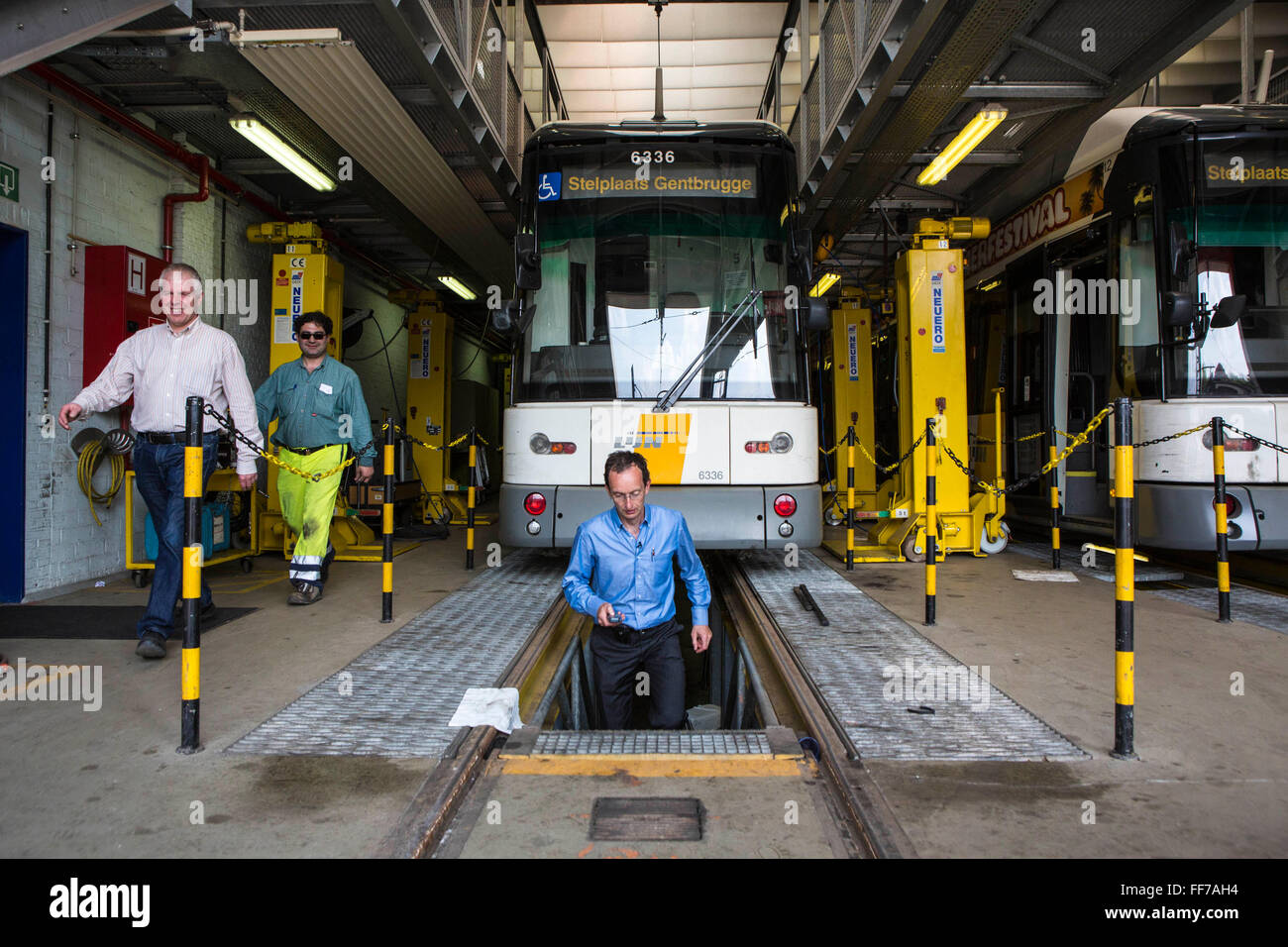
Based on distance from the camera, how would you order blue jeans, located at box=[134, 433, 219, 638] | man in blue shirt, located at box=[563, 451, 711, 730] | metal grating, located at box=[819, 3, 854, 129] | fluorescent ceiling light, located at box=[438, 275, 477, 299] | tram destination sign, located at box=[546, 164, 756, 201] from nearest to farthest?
1. man in blue shirt, located at box=[563, 451, 711, 730]
2. blue jeans, located at box=[134, 433, 219, 638]
3. tram destination sign, located at box=[546, 164, 756, 201]
4. metal grating, located at box=[819, 3, 854, 129]
5. fluorescent ceiling light, located at box=[438, 275, 477, 299]

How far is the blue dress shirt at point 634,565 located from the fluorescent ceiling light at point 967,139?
499 centimetres

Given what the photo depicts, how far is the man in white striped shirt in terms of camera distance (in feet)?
13.7

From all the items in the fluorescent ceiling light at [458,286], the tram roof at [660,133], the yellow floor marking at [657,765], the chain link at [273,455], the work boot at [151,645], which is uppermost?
the fluorescent ceiling light at [458,286]

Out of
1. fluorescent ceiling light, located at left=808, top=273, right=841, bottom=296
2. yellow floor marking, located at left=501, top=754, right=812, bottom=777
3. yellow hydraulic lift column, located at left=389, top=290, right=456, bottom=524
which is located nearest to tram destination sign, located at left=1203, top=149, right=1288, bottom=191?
fluorescent ceiling light, located at left=808, top=273, right=841, bottom=296

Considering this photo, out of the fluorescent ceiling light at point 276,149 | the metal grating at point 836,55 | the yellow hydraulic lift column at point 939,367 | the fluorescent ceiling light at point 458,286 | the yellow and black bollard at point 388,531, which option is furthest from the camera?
the fluorescent ceiling light at point 458,286

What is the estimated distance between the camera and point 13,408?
18.4 feet

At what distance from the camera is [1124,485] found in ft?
9.77

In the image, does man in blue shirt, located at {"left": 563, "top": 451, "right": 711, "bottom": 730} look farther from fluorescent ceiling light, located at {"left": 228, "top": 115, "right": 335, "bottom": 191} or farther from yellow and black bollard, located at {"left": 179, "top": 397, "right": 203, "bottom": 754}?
fluorescent ceiling light, located at {"left": 228, "top": 115, "right": 335, "bottom": 191}

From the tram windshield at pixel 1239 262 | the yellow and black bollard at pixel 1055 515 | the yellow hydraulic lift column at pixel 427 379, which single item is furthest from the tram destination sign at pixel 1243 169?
the yellow hydraulic lift column at pixel 427 379

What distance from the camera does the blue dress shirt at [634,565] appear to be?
150 inches

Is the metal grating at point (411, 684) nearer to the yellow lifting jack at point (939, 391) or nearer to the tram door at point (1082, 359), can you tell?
the yellow lifting jack at point (939, 391)

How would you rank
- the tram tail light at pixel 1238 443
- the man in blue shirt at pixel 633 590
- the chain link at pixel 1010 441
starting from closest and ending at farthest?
the man in blue shirt at pixel 633 590, the tram tail light at pixel 1238 443, the chain link at pixel 1010 441

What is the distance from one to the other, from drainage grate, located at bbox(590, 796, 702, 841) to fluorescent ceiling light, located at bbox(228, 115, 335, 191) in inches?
252
